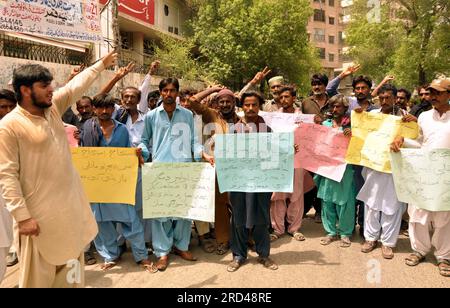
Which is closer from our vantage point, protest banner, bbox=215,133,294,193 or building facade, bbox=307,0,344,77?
protest banner, bbox=215,133,294,193

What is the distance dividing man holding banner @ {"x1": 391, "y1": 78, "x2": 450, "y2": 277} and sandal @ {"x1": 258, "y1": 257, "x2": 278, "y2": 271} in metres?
1.47

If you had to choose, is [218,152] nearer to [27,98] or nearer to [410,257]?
[27,98]

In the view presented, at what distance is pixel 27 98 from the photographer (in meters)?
2.63

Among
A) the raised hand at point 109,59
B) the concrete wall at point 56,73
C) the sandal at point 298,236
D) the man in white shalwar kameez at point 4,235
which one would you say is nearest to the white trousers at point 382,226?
the sandal at point 298,236

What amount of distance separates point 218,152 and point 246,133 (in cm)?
38

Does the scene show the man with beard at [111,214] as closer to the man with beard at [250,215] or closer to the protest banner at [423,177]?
the man with beard at [250,215]

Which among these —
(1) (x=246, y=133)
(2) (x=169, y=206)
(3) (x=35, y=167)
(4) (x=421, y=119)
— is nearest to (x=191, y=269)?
(2) (x=169, y=206)

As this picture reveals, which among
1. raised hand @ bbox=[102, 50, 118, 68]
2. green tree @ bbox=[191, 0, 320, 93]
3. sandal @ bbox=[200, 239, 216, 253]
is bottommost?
sandal @ bbox=[200, 239, 216, 253]

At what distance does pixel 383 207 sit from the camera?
434 centimetres

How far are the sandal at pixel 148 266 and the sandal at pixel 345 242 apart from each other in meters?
2.30

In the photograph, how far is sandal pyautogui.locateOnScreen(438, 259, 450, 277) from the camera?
3.76 meters

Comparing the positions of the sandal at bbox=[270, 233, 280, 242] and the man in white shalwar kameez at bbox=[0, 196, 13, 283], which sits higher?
the man in white shalwar kameez at bbox=[0, 196, 13, 283]
